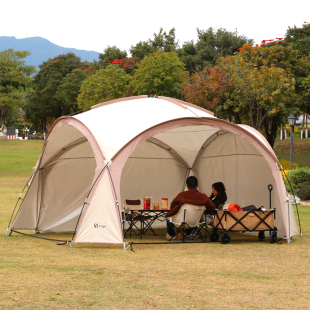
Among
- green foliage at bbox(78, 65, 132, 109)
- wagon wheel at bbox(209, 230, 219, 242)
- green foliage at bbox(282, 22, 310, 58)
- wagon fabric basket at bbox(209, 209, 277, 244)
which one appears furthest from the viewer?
green foliage at bbox(78, 65, 132, 109)

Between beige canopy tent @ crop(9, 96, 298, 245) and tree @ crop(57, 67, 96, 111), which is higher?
tree @ crop(57, 67, 96, 111)

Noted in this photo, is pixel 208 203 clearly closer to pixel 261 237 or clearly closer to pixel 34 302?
pixel 261 237

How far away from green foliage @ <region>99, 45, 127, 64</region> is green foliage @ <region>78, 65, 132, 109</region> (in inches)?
295

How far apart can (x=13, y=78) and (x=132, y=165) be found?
24.5 meters

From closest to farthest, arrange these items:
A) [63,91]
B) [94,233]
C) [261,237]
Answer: [94,233], [261,237], [63,91]

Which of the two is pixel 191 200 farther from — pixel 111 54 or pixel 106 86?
pixel 111 54

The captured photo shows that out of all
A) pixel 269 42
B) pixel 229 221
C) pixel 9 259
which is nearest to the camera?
pixel 9 259

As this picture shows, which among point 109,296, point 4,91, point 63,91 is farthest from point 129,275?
point 63,91

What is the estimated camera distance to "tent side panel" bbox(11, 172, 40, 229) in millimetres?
9359

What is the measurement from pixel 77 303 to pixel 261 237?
5.15m

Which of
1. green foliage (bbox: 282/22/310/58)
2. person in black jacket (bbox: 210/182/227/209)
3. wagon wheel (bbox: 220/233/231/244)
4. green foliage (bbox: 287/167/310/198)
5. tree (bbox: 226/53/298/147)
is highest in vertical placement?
green foliage (bbox: 282/22/310/58)

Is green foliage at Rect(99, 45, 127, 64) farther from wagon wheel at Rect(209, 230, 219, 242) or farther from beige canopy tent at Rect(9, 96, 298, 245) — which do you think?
wagon wheel at Rect(209, 230, 219, 242)

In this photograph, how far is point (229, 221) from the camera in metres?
A: 8.17

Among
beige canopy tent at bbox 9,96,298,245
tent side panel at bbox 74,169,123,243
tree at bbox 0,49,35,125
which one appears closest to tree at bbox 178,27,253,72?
tree at bbox 0,49,35,125
